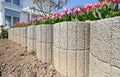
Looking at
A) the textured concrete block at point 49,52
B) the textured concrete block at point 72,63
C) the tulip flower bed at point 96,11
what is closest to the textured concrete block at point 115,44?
the tulip flower bed at point 96,11

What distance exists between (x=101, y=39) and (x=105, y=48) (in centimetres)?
18

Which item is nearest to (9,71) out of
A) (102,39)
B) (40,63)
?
(40,63)

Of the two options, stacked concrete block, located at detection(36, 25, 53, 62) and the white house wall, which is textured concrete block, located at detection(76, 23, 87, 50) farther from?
the white house wall

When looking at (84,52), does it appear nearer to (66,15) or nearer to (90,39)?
(90,39)

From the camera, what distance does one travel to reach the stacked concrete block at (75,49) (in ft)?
11.9

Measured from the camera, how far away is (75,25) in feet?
12.2

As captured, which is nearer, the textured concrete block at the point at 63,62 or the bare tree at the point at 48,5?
the textured concrete block at the point at 63,62

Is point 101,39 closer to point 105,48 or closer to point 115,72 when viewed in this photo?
point 105,48

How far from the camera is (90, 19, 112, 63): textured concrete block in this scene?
2633 mm

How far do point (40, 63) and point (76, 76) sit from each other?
1.65 metres

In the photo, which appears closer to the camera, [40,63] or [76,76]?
[76,76]

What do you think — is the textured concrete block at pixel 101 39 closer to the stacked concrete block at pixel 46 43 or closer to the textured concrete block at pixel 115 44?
the textured concrete block at pixel 115 44

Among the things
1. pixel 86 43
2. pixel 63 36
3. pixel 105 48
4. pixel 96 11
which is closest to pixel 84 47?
pixel 86 43

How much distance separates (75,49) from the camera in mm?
3699
